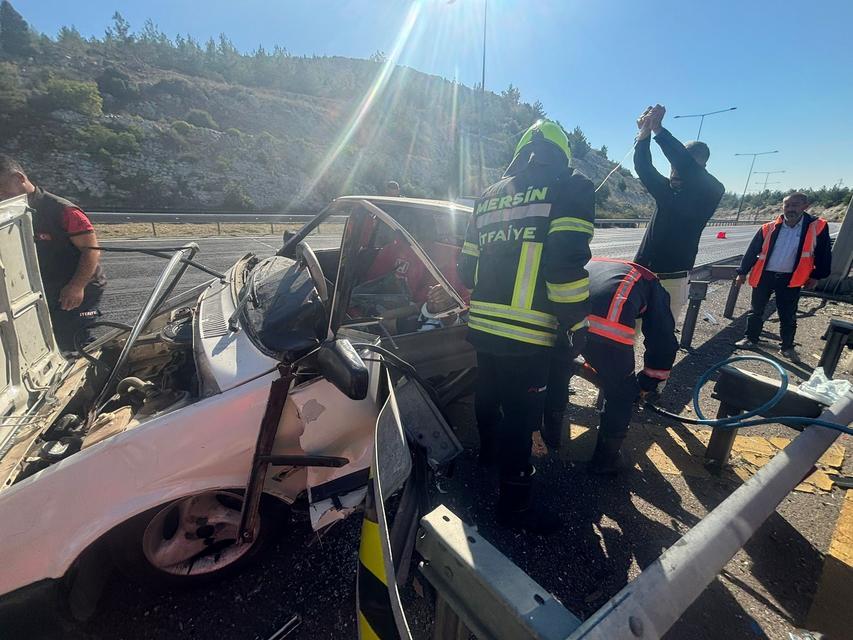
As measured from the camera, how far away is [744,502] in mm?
Answer: 1208

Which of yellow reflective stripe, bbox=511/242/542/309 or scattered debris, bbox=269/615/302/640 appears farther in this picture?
yellow reflective stripe, bbox=511/242/542/309

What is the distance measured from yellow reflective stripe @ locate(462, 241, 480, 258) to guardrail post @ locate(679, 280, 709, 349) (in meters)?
3.66

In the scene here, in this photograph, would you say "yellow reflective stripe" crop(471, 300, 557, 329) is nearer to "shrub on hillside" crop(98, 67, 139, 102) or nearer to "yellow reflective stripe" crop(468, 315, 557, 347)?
"yellow reflective stripe" crop(468, 315, 557, 347)

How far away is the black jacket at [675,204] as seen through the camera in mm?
3557

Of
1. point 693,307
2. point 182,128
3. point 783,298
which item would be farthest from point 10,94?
point 783,298

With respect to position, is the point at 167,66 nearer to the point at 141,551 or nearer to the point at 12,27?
the point at 12,27

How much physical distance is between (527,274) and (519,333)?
1.00ft

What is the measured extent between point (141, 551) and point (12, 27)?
69.1 meters

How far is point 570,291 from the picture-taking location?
78.2 inches

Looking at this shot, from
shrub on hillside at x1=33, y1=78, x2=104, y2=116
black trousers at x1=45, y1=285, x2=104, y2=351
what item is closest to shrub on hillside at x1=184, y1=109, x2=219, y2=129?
shrub on hillside at x1=33, y1=78, x2=104, y2=116

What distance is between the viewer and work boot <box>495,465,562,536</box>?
7.34 ft

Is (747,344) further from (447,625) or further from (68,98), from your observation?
(68,98)

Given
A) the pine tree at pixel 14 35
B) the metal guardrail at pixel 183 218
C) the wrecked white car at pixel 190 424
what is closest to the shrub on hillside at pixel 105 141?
the metal guardrail at pixel 183 218

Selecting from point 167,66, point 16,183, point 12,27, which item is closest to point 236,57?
point 167,66
